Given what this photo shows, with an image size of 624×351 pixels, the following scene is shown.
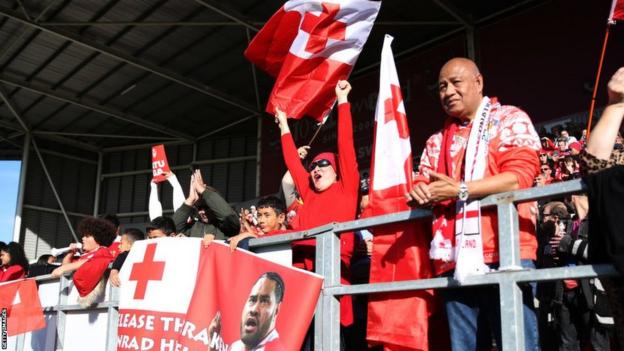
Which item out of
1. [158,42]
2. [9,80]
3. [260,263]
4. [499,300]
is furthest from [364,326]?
[9,80]

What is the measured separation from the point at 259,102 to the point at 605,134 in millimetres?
15460

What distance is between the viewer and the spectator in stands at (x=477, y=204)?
8.00ft

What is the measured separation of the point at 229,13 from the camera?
1309 centimetres

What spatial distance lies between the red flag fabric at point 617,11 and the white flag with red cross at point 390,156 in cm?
218

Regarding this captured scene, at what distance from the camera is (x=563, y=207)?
4672 mm

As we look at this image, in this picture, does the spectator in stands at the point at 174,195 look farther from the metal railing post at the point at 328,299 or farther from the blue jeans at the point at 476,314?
the blue jeans at the point at 476,314

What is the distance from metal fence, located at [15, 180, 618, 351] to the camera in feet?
7.38

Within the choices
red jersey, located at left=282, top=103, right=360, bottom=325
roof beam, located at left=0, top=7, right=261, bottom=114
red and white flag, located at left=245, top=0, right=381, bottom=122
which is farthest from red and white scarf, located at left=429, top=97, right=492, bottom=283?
roof beam, located at left=0, top=7, right=261, bottom=114

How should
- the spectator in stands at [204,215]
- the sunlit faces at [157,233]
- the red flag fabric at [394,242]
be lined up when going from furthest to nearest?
the sunlit faces at [157,233] < the spectator in stands at [204,215] < the red flag fabric at [394,242]

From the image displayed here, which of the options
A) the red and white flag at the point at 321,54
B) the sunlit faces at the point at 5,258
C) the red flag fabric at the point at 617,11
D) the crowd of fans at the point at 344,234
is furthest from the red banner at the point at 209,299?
the sunlit faces at the point at 5,258

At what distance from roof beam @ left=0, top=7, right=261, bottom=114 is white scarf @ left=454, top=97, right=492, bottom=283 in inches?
528

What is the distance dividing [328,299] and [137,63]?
1347 centimetres

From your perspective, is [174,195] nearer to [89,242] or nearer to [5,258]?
[89,242]

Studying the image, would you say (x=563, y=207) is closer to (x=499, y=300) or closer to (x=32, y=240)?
(x=499, y=300)
